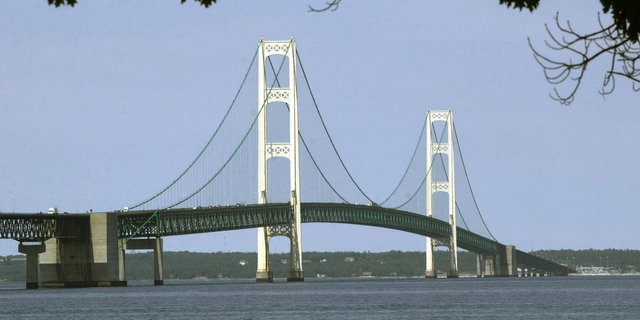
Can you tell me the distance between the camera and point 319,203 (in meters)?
88.2

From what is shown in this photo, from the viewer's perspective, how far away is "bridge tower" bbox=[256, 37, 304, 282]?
265 feet

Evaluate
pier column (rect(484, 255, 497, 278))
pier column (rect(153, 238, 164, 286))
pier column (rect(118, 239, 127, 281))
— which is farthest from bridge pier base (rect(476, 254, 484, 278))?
pier column (rect(118, 239, 127, 281))

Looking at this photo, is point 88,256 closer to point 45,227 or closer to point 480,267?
point 45,227

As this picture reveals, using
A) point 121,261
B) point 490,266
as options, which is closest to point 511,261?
point 490,266

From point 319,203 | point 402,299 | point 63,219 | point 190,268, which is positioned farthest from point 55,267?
point 190,268

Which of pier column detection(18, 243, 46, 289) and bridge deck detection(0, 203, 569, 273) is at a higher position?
bridge deck detection(0, 203, 569, 273)

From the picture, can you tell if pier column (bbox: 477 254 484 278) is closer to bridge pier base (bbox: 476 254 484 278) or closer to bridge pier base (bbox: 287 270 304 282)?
bridge pier base (bbox: 476 254 484 278)

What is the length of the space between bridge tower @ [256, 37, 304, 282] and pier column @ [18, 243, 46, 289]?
15.4m

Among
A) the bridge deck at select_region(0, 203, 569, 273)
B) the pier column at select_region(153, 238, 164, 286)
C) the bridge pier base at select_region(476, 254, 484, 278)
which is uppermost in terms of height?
the bridge deck at select_region(0, 203, 569, 273)

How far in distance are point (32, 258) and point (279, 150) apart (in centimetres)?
1867

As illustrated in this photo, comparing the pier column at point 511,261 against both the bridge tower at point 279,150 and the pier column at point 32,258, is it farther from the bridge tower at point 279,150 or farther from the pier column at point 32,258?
the pier column at point 32,258

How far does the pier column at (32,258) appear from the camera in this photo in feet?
246

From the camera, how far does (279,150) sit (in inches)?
3194

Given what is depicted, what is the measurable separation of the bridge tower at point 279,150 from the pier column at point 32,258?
1544cm
